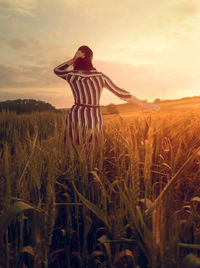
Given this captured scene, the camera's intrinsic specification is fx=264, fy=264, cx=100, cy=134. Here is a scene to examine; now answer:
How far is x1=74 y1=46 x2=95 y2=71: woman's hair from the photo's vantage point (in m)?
3.30

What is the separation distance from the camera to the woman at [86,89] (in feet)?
10.8

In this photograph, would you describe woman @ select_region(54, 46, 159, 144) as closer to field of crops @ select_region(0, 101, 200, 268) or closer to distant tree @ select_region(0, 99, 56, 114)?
field of crops @ select_region(0, 101, 200, 268)

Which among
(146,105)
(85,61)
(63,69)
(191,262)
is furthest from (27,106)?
(191,262)

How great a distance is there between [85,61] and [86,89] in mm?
362

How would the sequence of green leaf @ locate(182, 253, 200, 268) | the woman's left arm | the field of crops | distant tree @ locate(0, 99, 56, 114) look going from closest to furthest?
green leaf @ locate(182, 253, 200, 268) < the field of crops < the woman's left arm < distant tree @ locate(0, 99, 56, 114)

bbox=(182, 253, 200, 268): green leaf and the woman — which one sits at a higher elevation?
the woman

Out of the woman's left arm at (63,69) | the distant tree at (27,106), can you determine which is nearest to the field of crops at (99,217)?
the woman's left arm at (63,69)

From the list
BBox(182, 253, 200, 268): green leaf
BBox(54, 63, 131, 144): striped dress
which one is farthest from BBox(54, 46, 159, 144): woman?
BBox(182, 253, 200, 268): green leaf

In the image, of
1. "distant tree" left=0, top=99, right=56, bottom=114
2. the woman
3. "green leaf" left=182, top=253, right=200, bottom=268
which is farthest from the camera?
"distant tree" left=0, top=99, right=56, bottom=114

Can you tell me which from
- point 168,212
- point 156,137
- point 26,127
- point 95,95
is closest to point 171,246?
point 168,212

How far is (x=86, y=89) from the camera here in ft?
10.8

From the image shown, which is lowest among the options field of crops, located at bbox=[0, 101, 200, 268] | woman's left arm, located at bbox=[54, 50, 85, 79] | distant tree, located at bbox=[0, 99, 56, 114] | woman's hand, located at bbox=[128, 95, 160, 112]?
field of crops, located at bbox=[0, 101, 200, 268]

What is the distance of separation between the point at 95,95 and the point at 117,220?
8.80 feet

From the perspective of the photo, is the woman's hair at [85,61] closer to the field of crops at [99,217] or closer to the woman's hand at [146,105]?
the woman's hand at [146,105]
